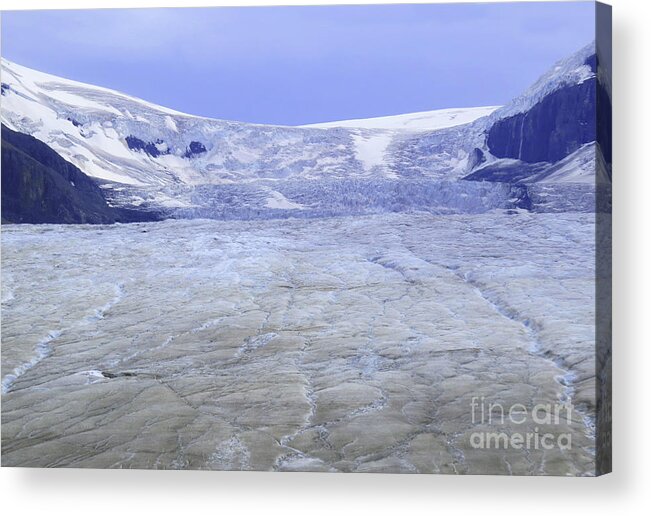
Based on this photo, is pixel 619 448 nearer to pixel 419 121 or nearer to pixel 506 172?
pixel 506 172

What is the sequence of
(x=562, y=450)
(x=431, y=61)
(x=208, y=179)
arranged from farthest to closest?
(x=208, y=179) → (x=431, y=61) → (x=562, y=450)

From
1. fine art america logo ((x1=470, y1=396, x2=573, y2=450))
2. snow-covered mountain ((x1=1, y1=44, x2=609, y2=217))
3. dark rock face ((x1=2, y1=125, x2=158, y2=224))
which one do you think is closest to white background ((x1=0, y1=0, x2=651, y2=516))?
fine art america logo ((x1=470, y1=396, x2=573, y2=450))

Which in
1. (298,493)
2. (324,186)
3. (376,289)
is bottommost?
(298,493)

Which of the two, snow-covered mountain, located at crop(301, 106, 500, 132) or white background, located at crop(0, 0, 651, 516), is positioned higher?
snow-covered mountain, located at crop(301, 106, 500, 132)

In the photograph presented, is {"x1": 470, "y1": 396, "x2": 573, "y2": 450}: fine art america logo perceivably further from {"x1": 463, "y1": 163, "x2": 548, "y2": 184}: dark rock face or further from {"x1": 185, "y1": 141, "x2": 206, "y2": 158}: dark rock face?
{"x1": 185, "y1": 141, "x2": 206, "y2": 158}: dark rock face

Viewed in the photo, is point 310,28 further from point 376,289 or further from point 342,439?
point 342,439

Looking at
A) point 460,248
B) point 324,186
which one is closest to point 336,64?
point 324,186

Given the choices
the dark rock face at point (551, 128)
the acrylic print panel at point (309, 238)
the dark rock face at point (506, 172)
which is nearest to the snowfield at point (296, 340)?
the acrylic print panel at point (309, 238)
